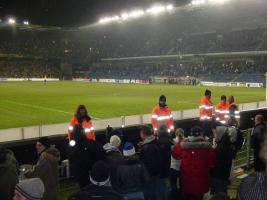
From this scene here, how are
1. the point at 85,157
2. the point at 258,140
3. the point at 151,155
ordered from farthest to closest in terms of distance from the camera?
the point at 258,140
the point at 151,155
the point at 85,157

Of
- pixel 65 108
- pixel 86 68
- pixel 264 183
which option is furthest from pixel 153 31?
pixel 264 183

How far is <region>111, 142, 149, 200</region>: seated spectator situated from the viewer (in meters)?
5.16

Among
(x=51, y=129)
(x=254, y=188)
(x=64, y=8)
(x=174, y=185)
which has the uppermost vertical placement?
(x=64, y=8)

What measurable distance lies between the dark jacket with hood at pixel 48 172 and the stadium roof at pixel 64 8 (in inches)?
1487

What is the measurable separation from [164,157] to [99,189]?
9.24ft

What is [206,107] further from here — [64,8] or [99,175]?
[64,8]

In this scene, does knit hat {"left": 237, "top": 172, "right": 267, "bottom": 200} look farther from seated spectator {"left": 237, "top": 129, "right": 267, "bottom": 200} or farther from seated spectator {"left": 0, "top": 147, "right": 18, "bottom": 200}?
seated spectator {"left": 0, "top": 147, "right": 18, "bottom": 200}

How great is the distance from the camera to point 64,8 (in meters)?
50.1

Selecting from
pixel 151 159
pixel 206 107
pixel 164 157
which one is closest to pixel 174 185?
pixel 164 157

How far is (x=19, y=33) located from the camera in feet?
293

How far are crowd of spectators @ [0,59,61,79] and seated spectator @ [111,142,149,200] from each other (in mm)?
74578

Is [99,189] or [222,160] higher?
[99,189]

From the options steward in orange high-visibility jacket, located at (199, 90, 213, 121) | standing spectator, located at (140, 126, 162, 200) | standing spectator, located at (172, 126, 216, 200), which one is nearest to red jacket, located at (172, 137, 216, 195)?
standing spectator, located at (172, 126, 216, 200)

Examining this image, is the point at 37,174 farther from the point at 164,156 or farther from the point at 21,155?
the point at 21,155
